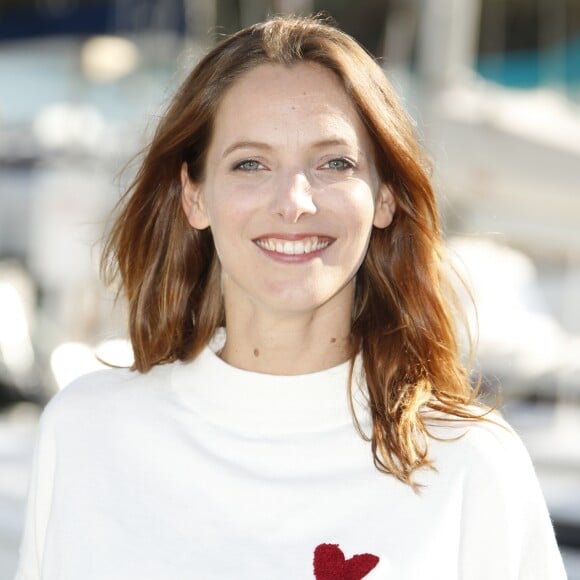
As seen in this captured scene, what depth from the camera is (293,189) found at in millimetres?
1720

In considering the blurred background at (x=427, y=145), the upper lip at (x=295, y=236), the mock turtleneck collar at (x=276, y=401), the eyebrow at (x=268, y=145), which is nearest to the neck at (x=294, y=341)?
the mock turtleneck collar at (x=276, y=401)

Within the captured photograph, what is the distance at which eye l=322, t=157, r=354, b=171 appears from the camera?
175 centimetres

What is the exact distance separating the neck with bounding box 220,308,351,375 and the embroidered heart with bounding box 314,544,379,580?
32cm

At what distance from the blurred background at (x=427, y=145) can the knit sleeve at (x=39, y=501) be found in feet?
6.01

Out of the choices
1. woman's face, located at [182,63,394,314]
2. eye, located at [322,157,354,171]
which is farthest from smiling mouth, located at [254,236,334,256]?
eye, located at [322,157,354,171]

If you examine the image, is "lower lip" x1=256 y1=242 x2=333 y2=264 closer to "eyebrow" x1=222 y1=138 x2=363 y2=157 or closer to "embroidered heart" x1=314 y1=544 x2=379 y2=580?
"eyebrow" x1=222 y1=138 x2=363 y2=157

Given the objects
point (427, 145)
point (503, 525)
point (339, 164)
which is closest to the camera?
point (503, 525)

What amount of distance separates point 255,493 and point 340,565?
0.59ft

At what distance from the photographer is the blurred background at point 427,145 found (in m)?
4.93

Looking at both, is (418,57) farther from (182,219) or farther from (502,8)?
(182,219)

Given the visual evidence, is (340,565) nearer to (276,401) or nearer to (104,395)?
(276,401)

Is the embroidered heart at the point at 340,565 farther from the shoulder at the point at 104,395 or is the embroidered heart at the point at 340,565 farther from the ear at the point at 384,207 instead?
the ear at the point at 384,207

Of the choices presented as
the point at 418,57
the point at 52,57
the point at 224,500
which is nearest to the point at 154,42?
the point at 52,57

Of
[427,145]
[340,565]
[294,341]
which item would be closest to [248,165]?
[294,341]
